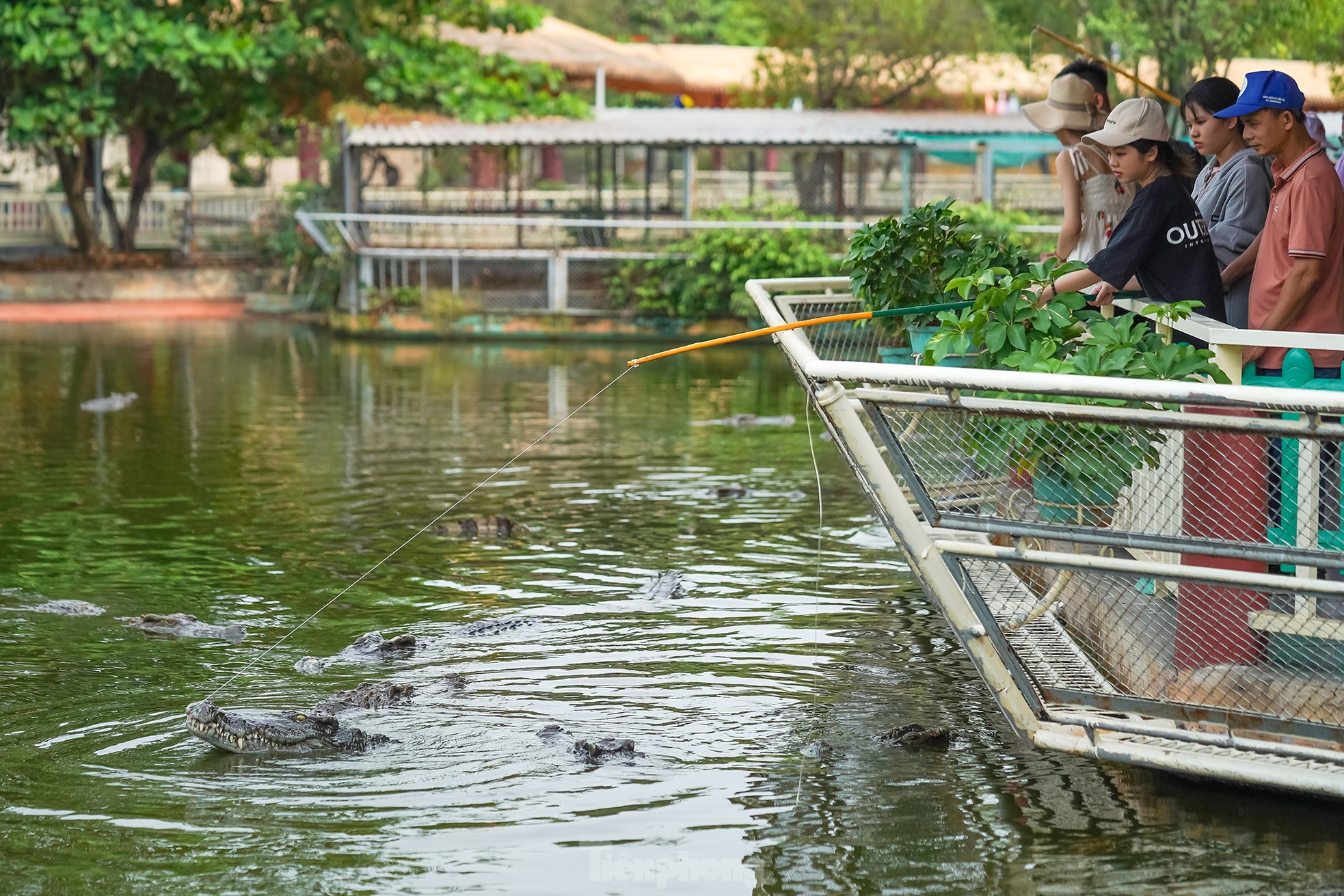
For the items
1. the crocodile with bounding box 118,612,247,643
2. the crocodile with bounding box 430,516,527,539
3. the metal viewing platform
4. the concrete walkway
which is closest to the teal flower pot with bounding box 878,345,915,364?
the metal viewing platform

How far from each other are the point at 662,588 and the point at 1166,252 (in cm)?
344

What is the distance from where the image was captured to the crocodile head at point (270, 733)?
236 inches

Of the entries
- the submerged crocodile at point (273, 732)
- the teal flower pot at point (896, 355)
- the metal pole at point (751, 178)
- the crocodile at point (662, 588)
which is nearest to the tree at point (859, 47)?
the metal pole at point (751, 178)

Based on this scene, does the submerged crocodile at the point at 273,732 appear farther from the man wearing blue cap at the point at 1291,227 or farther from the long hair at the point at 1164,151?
the long hair at the point at 1164,151

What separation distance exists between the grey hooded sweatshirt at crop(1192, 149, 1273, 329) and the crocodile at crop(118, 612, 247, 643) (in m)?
4.53

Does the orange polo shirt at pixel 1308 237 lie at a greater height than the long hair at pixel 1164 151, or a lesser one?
lesser

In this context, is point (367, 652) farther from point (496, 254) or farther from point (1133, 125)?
point (496, 254)

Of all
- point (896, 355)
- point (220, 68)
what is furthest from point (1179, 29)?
point (896, 355)

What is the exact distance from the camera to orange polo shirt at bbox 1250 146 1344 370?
19.0ft

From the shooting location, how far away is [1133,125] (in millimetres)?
6137

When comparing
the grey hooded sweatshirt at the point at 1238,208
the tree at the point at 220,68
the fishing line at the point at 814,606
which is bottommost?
the fishing line at the point at 814,606

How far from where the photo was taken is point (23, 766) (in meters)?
5.92

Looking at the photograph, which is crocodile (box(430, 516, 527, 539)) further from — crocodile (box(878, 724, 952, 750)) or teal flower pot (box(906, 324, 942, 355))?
crocodile (box(878, 724, 952, 750))

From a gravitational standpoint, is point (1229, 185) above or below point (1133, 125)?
below
